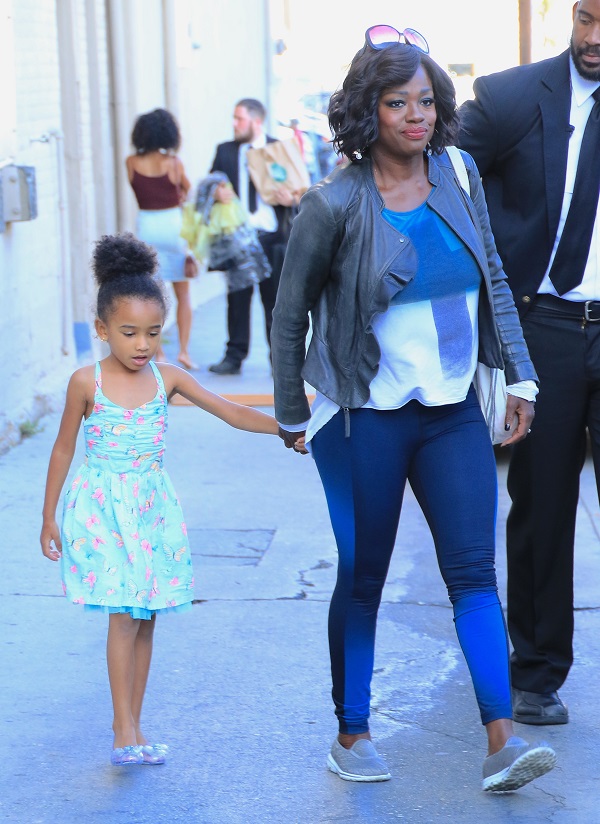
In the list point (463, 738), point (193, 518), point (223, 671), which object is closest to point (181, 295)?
point (193, 518)

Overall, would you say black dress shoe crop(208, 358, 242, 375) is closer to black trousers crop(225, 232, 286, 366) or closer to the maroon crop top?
black trousers crop(225, 232, 286, 366)

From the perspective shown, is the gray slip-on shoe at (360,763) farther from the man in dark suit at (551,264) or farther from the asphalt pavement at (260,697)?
the man in dark suit at (551,264)

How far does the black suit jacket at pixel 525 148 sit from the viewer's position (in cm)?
392

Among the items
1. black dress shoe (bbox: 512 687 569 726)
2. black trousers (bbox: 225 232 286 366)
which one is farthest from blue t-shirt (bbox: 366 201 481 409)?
black trousers (bbox: 225 232 286 366)

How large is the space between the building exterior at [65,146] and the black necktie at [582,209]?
14.3 feet

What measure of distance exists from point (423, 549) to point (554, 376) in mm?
2191

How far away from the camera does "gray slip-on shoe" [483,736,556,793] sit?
11.1 ft

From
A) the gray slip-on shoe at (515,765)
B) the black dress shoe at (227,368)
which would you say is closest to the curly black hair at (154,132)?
the black dress shoe at (227,368)

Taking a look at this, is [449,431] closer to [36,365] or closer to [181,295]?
[36,365]

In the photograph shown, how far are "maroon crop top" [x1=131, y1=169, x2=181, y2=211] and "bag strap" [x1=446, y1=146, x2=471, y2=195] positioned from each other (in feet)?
22.8

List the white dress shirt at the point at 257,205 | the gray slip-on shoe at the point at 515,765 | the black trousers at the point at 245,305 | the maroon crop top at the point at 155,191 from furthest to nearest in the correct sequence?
the white dress shirt at the point at 257,205 → the black trousers at the point at 245,305 → the maroon crop top at the point at 155,191 → the gray slip-on shoe at the point at 515,765

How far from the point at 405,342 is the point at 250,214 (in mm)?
7335

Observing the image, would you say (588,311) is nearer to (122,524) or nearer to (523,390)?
(523,390)

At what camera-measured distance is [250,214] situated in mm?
10656
